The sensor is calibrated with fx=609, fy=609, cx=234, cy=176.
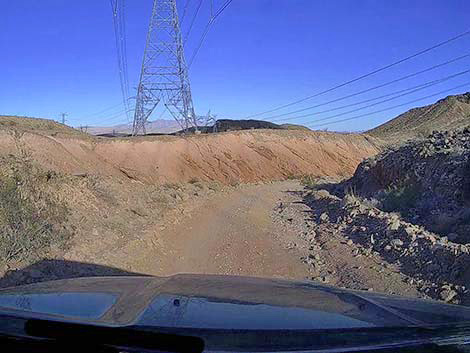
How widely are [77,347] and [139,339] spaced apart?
279 mm

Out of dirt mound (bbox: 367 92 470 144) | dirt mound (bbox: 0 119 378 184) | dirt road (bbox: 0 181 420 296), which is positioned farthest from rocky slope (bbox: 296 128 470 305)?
dirt mound (bbox: 367 92 470 144)

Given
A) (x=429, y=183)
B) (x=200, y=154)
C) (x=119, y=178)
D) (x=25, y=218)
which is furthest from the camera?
(x=200, y=154)

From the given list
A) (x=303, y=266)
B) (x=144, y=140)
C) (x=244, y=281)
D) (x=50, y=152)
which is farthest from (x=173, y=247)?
(x=144, y=140)

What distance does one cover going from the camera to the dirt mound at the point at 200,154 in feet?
88.6

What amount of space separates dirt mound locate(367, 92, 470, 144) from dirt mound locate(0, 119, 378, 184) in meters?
13.1

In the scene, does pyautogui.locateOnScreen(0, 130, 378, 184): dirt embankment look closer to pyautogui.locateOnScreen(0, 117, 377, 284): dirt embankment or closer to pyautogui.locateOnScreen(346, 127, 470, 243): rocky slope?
pyautogui.locateOnScreen(0, 117, 377, 284): dirt embankment

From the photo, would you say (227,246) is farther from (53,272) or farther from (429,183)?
(429,183)

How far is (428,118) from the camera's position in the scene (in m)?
70.1

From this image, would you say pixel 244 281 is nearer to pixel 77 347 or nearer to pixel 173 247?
pixel 77 347

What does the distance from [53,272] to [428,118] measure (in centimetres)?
6567

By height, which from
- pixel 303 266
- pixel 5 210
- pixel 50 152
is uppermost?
pixel 50 152

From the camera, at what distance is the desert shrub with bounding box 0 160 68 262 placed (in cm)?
1045

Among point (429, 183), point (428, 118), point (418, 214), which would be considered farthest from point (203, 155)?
point (428, 118)

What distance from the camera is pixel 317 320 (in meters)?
3.10
